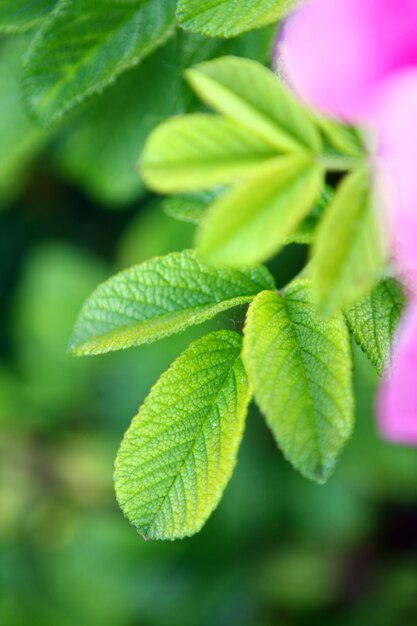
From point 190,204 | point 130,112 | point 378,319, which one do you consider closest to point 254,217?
point 378,319

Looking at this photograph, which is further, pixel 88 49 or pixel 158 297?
pixel 88 49

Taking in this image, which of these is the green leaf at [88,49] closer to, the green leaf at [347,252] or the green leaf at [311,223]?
the green leaf at [311,223]

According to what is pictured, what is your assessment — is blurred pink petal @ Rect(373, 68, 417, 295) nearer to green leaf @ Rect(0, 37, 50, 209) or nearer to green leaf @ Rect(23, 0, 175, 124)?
green leaf @ Rect(23, 0, 175, 124)

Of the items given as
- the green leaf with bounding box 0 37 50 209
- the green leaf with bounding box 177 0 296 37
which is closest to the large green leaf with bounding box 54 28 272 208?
the green leaf with bounding box 0 37 50 209

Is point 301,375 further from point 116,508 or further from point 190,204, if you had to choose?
point 116,508

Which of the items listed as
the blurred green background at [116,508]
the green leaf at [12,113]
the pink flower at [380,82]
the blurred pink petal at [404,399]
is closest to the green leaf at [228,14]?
the pink flower at [380,82]
